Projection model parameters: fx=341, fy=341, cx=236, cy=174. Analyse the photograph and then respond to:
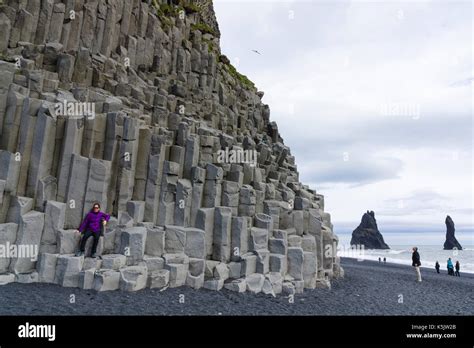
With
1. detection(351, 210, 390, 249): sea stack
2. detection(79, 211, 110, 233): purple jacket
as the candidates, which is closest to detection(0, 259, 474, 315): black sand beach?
detection(79, 211, 110, 233): purple jacket

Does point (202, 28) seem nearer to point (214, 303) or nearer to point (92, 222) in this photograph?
point (92, 222)

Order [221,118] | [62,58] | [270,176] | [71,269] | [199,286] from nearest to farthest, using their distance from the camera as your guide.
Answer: [71,269] → [199,286] → [62,58] → [270,176] → [221,118]

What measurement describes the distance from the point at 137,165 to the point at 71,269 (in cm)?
440

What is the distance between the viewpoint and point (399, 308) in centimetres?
1224

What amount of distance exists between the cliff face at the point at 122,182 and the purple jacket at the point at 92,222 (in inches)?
21.7

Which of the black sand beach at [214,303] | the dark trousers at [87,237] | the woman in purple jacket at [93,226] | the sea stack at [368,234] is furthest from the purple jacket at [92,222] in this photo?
the sea stack at [368,234]

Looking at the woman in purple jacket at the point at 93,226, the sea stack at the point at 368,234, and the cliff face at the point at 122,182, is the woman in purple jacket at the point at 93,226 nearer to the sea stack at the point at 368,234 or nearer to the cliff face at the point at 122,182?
the cliff face at the point at 122,182

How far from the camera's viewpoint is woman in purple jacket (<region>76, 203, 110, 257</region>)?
10.8m

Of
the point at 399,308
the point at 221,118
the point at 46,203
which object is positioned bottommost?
the point at 399,308

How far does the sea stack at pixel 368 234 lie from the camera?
122 meters

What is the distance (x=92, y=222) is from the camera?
10953 millimetres

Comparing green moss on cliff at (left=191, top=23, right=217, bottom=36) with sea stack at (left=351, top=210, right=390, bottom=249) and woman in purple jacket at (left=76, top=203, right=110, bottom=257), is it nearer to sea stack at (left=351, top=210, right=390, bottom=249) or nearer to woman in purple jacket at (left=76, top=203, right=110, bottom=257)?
woman in purple jacket at (left=76, top=203, right=110, bottom=257)
